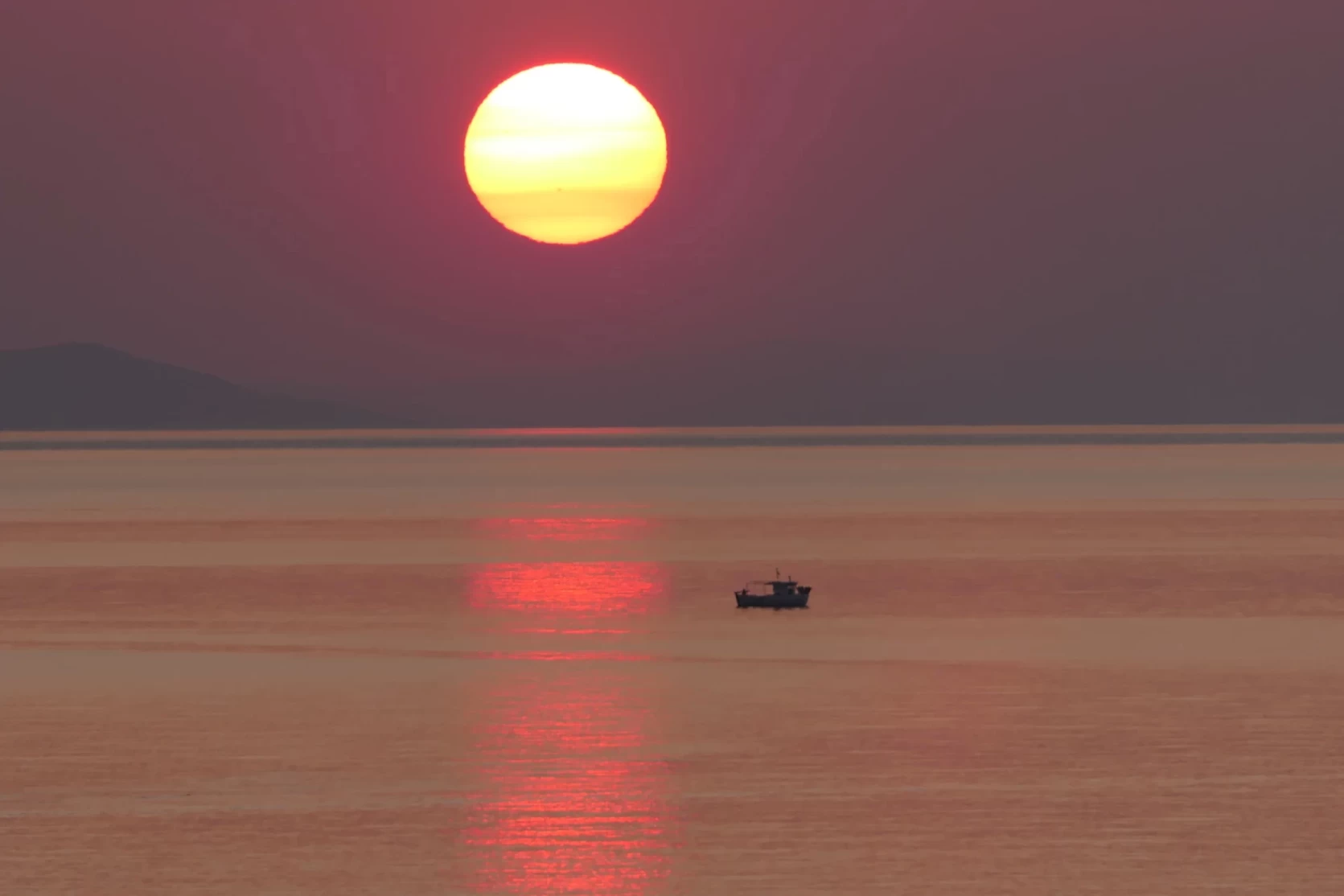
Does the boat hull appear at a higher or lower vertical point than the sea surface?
higher

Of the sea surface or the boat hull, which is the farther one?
the boat hull

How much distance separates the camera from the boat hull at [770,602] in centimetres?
3441

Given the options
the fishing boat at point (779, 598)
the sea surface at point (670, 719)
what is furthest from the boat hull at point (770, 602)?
the sea surface at point (670, 719)

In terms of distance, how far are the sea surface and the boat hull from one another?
553 mm

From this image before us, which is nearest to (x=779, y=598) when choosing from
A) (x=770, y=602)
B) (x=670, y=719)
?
(x=770, y=602)

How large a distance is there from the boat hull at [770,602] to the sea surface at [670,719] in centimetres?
55

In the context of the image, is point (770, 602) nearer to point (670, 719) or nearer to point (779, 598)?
point (779, 598)

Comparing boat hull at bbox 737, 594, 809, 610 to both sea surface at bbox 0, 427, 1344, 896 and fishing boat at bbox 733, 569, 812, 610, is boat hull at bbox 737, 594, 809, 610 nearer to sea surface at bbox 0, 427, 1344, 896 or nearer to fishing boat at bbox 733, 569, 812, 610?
fishing boat at bbox 733, 569, 812, 610

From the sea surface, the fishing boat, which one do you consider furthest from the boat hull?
the sea surface

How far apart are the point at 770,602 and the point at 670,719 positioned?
12.8m

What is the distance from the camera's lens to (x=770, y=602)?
34438 millimetres

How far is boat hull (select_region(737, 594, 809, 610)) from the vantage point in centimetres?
3441

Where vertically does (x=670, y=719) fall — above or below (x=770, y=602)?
below

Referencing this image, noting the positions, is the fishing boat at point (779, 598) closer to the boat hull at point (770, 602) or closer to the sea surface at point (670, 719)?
the boat hull at point (770, 602)
